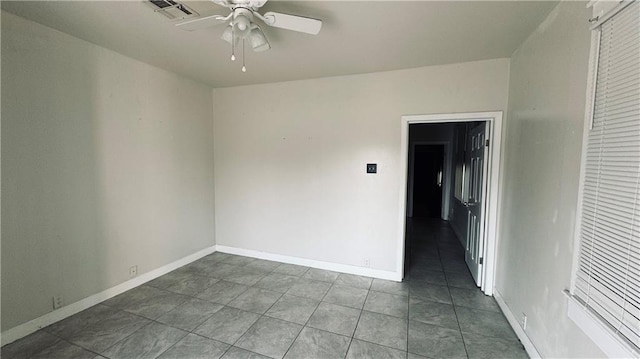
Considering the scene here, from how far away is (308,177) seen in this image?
3.50 meters

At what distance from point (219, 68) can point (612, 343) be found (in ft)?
12.4

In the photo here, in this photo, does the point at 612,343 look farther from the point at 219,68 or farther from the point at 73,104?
the point at 73,104

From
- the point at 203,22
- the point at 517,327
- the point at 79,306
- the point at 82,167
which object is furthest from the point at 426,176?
the point at 79,306

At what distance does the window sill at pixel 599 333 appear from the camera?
106cm

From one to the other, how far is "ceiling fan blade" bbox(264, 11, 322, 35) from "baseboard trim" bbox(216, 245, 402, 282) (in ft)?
9.19

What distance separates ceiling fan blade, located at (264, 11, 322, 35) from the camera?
1.56 meters

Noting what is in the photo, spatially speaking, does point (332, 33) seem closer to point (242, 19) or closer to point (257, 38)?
point (257, 38)

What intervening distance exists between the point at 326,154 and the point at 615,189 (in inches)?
102

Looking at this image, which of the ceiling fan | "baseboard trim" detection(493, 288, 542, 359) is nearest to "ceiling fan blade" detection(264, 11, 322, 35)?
the ceiling fan

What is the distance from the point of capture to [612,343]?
43.8 inches

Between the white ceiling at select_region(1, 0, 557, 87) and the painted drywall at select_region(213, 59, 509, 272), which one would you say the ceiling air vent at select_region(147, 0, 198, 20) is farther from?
the painted drywall at select_region(213, 59, 509, 272)

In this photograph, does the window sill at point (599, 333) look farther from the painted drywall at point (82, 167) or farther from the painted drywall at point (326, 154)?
the painted drywall at point (82, 167)

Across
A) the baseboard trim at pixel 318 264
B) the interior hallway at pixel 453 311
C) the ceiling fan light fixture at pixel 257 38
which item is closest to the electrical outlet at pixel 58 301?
the baseboard trim at pixel 318 264

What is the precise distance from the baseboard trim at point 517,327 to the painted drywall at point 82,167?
387cm
